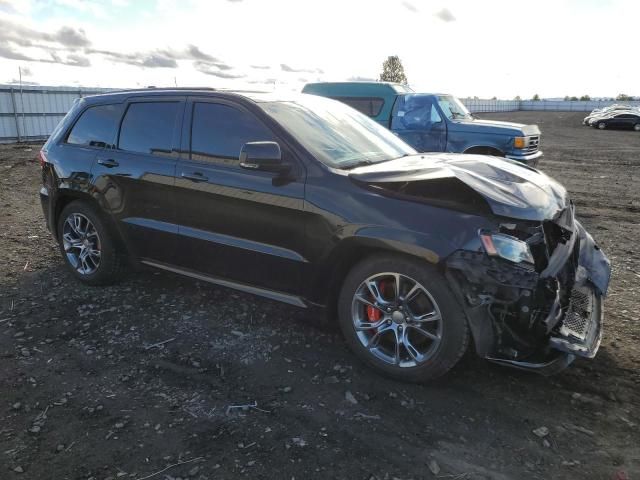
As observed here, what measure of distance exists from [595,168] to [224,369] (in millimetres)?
13722

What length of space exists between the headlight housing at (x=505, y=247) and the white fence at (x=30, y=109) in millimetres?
21014

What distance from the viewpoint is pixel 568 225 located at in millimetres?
3631

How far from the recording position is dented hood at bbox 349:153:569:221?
3.09 metres

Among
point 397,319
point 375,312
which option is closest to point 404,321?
point 397,319

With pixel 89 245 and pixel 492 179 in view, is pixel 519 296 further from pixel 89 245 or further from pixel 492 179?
pixel 89 245

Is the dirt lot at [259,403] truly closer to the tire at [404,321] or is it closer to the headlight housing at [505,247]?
the tire at [404,321]

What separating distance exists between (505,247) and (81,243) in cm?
399

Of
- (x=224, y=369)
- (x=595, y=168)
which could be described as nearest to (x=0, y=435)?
(x=224, y=369)

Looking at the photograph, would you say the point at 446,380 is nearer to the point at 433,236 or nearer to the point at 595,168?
the point at 433,236

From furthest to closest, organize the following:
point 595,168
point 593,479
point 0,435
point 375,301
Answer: point 595,168, point 375,301, point 0,435, point 593,479

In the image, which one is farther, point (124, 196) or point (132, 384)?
point (124, 196)

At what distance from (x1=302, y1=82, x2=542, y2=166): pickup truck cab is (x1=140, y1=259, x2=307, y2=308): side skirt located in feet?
22.0

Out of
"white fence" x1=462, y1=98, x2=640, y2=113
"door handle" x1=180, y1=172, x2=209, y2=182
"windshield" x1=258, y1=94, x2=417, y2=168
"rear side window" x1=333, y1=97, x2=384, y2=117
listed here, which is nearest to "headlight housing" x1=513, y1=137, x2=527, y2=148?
"rear side window" x1=333, y1=97, x2=384, y2=117

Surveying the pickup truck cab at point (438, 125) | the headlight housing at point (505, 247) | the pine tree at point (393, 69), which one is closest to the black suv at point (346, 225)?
the headlight housing at point (505, 247)
